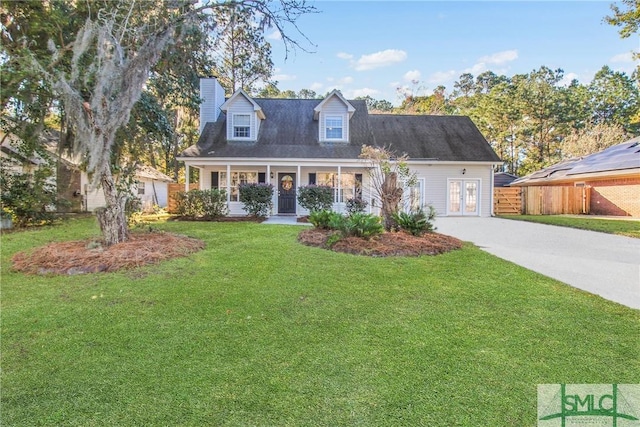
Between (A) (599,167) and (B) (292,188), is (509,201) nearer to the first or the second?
(A) (599,167)

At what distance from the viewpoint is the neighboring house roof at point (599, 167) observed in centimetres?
1627

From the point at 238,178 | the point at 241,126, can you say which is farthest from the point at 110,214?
the point at 241,126

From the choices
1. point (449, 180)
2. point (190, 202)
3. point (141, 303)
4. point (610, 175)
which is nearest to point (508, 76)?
point (610, 175)

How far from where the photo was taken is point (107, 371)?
2.48 metres

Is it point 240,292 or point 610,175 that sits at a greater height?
point 610,175

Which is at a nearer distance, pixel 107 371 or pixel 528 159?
pixel 107 371

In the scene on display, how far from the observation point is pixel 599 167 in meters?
17.5

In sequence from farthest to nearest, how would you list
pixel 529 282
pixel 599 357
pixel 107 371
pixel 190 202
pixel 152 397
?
1. pixel 190 202
2. pixel 529 282
3. pixel 599 357
4. pixel 107 371
5. pixel 152 397

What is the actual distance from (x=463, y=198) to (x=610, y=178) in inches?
336

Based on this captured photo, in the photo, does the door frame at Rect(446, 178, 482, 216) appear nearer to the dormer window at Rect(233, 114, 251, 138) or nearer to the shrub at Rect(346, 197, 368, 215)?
the shrub at Rect(346, 197, 368, 215)

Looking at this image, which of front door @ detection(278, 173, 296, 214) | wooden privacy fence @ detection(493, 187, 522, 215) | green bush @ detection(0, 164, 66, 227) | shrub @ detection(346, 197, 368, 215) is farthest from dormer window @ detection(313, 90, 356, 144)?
green bush @ detection(0, 164, 66, 227)

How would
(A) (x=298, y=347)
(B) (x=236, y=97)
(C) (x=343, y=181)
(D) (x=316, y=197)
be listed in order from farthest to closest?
(C) (x=343, y=181), (B) (x=236, y=97), (D) (x=316, y=197), (A) (x=298, y=347)

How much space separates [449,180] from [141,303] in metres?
15.7

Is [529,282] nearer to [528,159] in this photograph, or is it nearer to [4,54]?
[4,54]
